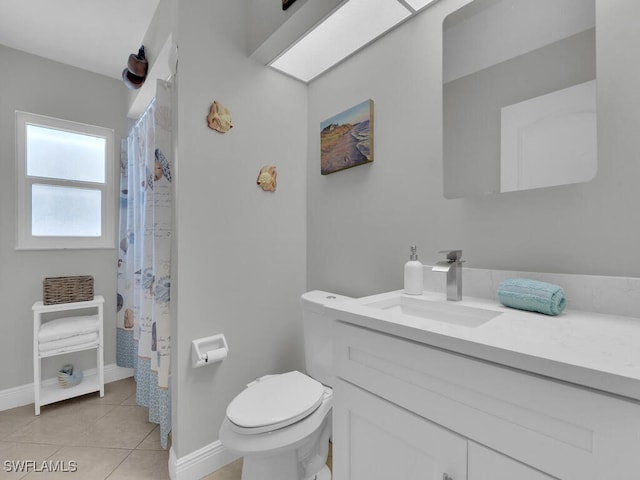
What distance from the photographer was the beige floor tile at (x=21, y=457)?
1.49 m

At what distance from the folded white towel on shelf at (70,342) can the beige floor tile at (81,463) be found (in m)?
0.70

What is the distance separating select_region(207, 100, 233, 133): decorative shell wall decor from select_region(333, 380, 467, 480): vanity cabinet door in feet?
4.40

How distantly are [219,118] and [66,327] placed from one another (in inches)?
76.0

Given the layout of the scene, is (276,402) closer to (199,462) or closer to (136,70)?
(199,462)

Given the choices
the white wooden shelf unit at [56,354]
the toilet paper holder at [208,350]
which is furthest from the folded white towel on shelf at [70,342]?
the toilet paper holder at [208,350]

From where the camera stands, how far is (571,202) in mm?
922

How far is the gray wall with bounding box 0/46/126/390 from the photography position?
211cm

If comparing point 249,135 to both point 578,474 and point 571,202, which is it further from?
point 578,474

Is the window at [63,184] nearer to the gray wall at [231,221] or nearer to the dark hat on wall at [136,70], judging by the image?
the dark hat on wall at [136,70]

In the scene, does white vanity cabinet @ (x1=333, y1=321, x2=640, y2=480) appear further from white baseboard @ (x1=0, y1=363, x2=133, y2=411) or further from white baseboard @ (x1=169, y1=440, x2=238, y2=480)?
white baseboard @ (x1=0, y1=363, x2=133, y2=411)

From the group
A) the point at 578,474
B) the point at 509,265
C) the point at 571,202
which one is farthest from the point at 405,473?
the point at 571,202

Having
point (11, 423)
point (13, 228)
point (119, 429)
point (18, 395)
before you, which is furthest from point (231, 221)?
point (18, 395)

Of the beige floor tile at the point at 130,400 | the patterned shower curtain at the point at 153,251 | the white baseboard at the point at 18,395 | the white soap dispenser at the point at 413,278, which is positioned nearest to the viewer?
the white soap dispenser at the point at 413,278

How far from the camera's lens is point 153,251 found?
1594 mm
